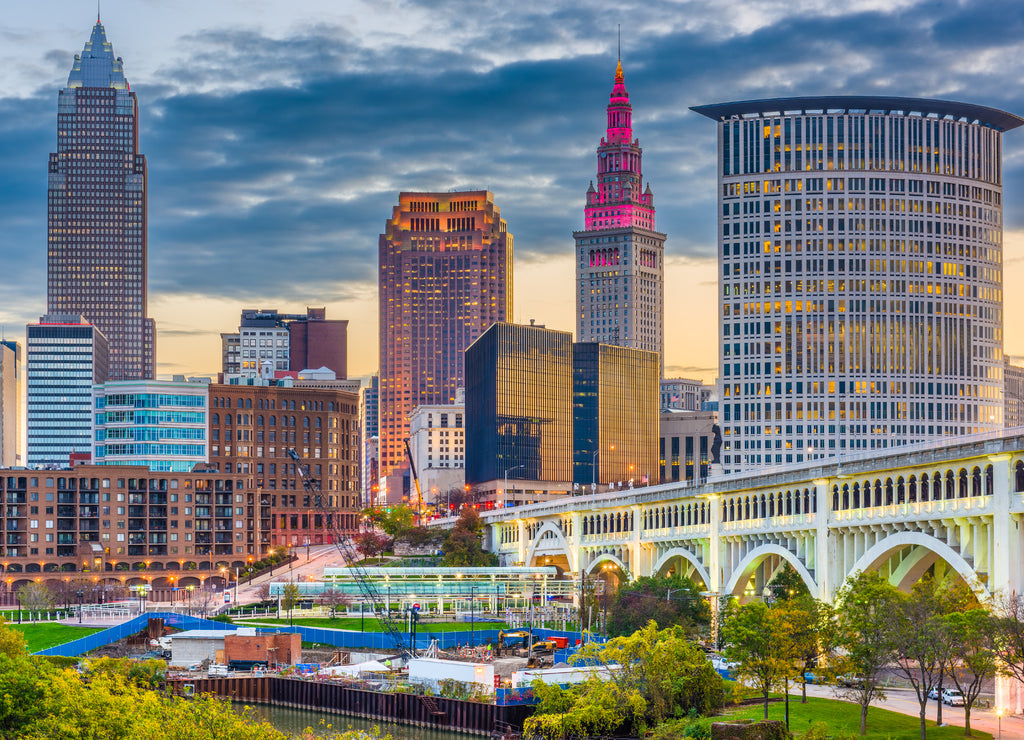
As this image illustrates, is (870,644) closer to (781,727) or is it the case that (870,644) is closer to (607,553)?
(781,727)

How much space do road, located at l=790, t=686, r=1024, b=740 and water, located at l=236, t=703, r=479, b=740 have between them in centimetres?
2928

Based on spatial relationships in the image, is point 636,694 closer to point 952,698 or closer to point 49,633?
point 952,698

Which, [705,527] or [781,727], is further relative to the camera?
[705,527]

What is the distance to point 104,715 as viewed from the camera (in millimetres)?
81500

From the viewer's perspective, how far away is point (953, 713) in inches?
3984

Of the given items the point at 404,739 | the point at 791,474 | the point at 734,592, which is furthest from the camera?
the point at 734,592

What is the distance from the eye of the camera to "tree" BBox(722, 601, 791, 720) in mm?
103875

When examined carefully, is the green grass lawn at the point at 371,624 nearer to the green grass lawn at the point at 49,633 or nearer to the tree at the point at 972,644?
the green grass lawn at the point at 49,633

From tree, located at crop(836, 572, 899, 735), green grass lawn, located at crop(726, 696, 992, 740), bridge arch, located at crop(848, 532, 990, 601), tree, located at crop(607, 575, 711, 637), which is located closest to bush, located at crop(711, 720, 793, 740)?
green grass lawn, located at crop(726, 696, 992, 740)

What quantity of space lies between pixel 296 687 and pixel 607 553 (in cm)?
6859

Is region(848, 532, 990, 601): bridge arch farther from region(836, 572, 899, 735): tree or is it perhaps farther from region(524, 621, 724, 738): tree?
region(524, 621, 724, 738): tree

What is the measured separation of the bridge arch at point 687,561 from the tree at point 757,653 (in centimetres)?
5452

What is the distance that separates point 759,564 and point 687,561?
85.2ft

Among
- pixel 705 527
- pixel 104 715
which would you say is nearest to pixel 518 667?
pixel 705 527
